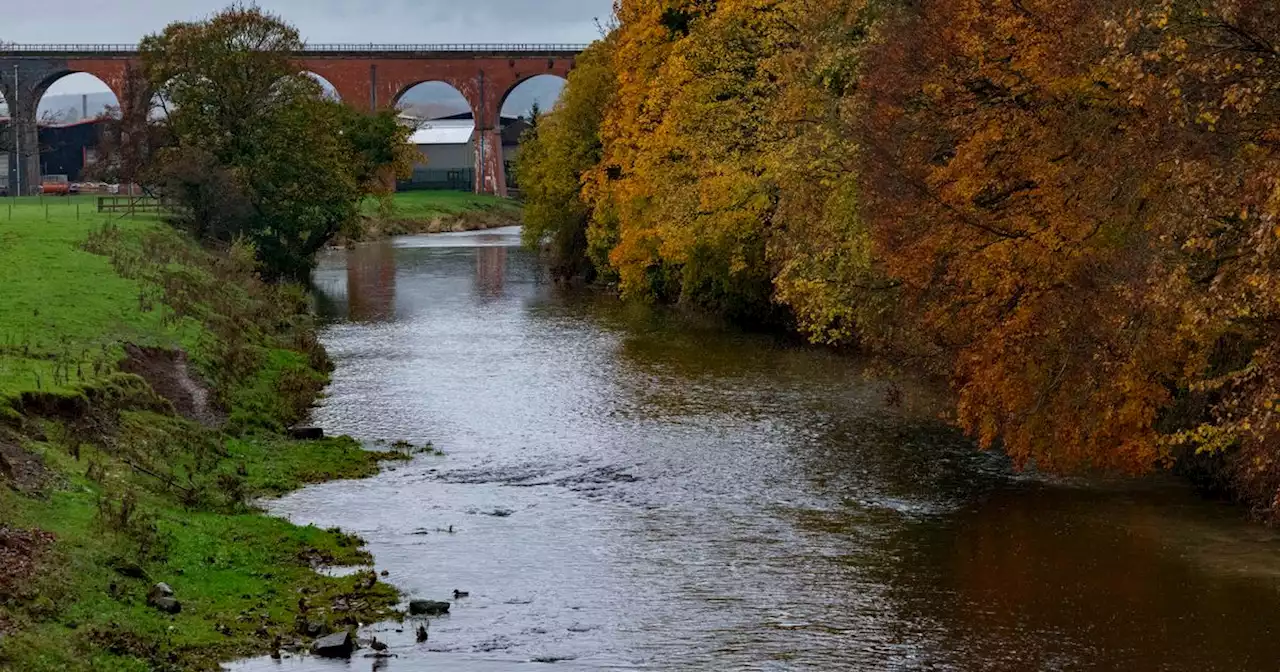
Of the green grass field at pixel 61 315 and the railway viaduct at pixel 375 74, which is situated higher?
the railway viaduct at pixel 375 74

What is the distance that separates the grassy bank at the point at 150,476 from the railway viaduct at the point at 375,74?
257 feet

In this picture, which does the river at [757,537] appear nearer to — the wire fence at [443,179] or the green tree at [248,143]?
the green tree at [248,143]

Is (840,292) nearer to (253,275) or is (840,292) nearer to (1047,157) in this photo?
(1047,157)

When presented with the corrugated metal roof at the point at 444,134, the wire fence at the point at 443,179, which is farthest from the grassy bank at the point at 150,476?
the corrugated metal roof at the point at 444,134

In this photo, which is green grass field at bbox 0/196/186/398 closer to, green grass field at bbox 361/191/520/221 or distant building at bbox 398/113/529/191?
green grass field at bbox 361/191/520/221

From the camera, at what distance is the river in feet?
50.6

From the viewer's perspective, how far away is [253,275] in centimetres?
4775

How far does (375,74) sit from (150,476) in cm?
9848

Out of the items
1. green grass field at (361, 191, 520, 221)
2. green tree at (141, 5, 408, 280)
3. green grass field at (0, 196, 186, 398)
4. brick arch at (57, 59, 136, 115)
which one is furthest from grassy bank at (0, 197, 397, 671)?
brick arch at (57, 59, 136, 115)

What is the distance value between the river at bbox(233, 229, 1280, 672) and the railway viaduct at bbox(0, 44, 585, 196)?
8227 centimetres

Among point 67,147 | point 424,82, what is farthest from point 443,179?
point 67,147

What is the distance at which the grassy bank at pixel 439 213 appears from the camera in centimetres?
9312

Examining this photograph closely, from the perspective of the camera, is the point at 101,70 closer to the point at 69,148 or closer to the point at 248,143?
the point at 69,148

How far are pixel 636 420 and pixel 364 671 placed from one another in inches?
558
